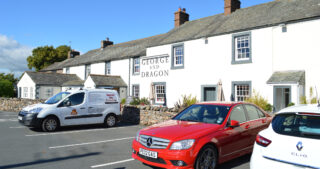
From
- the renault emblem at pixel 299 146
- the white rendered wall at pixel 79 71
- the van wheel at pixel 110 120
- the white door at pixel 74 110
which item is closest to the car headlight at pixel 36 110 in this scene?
the white door at pixel 74 110

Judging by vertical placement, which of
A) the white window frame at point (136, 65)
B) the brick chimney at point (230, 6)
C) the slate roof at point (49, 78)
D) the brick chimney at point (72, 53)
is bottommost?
the slate roof at point (49, 78)

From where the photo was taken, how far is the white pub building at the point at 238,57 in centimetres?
1289

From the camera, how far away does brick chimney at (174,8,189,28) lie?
917 inches

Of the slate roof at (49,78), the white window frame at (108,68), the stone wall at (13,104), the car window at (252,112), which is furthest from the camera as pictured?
the slate roof at (49,78)

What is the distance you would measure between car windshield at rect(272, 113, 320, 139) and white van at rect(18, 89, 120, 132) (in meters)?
9.17

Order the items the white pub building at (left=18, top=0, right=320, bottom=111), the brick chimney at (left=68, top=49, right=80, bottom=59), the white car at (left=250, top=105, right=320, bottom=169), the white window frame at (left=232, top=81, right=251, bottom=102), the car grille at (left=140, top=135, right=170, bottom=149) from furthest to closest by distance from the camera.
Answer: the brick chimney at (left=68, top=49, right=80, bottom=59)
the white window frame at (left=232, top=81, right=251, bottom=102)
the white pub building at (left=18, top=0, right=320, bottom=111)
the car grille at (left=140, top=135, right=170, bottom=149)
the white car at (left=250, top=105, right=320, bottom=169)

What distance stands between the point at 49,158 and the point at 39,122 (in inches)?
180

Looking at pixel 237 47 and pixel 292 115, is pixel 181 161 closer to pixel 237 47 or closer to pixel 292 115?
pixel 292 115

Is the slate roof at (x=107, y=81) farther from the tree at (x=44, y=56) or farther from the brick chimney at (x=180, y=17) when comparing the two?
the tree at (x=44, y=56)

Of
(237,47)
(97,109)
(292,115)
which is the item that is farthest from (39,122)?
(237,47)

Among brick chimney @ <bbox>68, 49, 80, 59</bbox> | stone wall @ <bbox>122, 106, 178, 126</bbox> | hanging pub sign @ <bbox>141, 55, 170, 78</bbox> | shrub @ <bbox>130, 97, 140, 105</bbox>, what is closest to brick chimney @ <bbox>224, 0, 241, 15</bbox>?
hanging pub sign @ <bbox>141, 55, 170, 78</bbox>

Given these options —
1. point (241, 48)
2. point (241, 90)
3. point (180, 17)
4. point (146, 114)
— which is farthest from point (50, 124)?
point (180, 17)

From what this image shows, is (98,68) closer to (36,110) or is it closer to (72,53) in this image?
(72,53)

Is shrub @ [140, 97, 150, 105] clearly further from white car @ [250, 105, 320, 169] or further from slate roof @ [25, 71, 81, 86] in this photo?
white car @ [250, 105, 320, 169]
